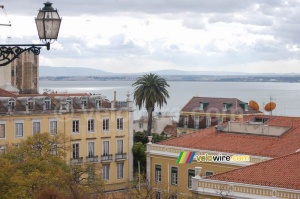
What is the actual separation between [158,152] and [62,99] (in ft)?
63.6

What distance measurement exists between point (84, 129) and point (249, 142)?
23408 millimetres

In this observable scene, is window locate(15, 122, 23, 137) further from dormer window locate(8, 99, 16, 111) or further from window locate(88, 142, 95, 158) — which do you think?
window locate(88, 142, 95, 158)

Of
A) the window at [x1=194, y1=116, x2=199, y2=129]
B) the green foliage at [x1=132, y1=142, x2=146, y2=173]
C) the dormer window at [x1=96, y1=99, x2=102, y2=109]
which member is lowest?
the green foliage at [x1=132, y1=142, x2=146, y2=173]

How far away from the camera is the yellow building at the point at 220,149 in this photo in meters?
48.6

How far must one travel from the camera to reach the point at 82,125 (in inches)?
2790

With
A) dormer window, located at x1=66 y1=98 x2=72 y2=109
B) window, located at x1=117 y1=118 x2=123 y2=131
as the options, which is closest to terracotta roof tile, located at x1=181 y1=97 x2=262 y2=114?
window, located at x1=117 y1=118 x2=123 y2=131

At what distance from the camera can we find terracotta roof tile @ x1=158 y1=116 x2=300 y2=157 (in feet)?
159

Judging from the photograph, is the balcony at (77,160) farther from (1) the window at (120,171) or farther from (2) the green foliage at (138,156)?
(2) the green foliage at (138,156)

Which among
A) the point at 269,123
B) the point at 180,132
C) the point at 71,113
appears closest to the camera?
the point at 269,123

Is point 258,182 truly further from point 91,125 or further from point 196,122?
point 196,122

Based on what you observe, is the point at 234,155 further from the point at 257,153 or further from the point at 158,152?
the point at 158,152

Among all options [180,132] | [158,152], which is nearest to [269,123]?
[158,152]

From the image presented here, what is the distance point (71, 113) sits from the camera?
7044 cm

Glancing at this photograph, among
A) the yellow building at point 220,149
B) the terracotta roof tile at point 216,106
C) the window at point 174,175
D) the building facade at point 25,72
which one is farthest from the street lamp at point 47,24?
the building facade at point 25,72
